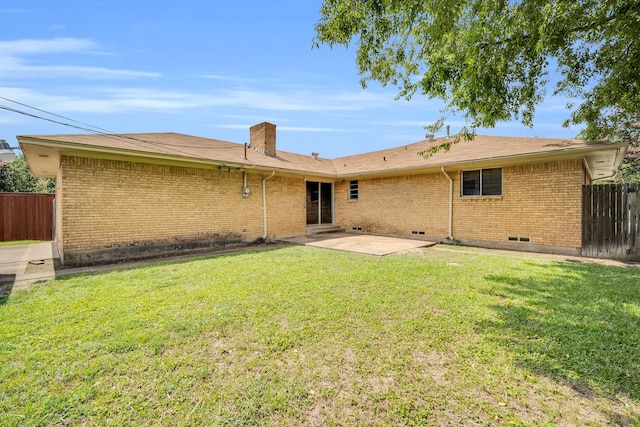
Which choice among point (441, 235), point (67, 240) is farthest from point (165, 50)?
point (441, 235)

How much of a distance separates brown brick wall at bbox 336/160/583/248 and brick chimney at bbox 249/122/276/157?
15.6 ft

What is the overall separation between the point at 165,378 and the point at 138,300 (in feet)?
7.98

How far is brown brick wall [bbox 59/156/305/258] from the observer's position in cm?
715

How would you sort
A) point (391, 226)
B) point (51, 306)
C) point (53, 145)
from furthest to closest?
point (391, 226) → point (53, 145) → point (51, 306)

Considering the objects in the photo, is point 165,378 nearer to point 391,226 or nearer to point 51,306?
point 51,306

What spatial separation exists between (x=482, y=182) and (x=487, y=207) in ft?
3.00

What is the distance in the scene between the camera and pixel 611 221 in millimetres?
7574

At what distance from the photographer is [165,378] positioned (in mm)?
2418

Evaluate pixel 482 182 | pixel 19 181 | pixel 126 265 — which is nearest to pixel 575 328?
pixel 482 182

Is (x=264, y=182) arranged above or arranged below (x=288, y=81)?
below

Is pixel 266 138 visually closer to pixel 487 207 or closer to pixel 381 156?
pixel 381 156

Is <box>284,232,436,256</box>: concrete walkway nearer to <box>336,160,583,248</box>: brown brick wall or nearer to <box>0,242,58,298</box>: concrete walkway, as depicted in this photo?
<box>336,160,583,248</box>: brown brick wall

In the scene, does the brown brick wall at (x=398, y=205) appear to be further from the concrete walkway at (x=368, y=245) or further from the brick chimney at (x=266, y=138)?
the brick chimney at (x=266, y=138)

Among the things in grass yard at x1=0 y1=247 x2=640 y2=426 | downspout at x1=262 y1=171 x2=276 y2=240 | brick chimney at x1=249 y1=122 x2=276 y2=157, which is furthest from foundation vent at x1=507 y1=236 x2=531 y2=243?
brick chimney at x1=249 y1=122 x2=276 y2=157
